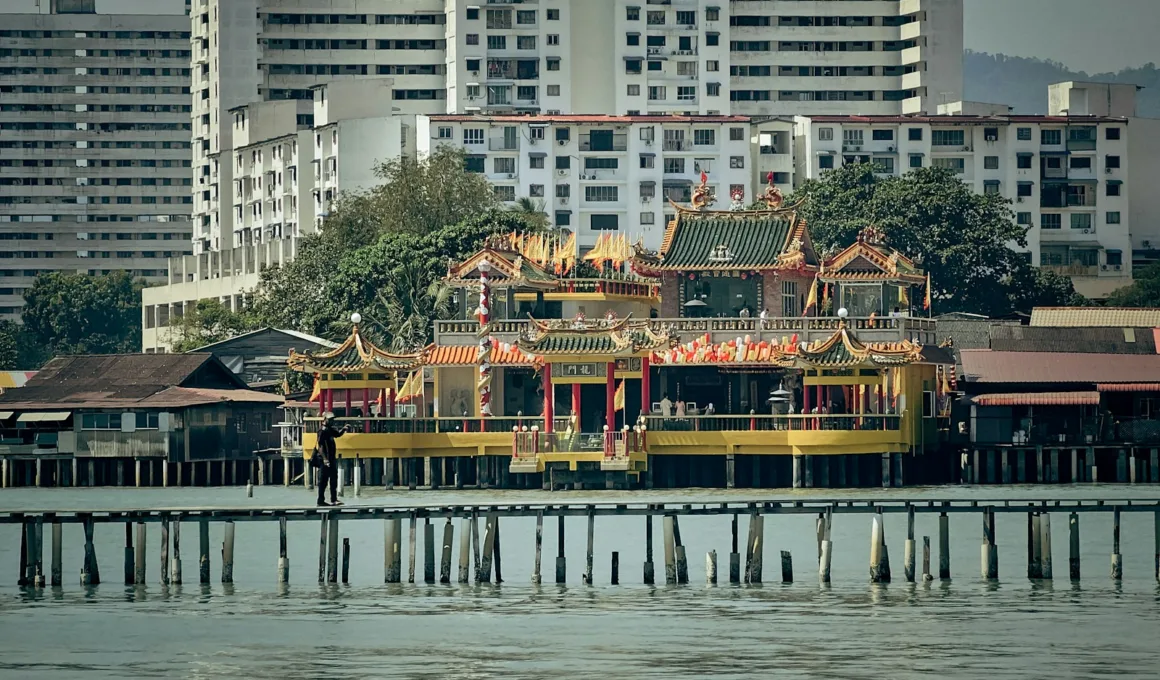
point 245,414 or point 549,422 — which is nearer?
point 549,422

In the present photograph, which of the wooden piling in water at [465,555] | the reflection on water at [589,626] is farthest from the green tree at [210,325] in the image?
the wooden piling in water at [465,555]

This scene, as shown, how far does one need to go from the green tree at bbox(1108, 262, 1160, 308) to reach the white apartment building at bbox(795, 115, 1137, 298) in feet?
44.3

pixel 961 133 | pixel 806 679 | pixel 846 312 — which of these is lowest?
pixel 806 679

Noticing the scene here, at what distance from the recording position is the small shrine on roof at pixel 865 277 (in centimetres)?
10606

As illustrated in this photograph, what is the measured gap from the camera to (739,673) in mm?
50562

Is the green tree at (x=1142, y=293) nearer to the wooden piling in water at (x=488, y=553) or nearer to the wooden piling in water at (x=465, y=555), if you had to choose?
the wooden piling in water at (x=488, y=553)

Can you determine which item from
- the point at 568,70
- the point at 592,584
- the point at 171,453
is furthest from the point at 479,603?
the point at 568,70

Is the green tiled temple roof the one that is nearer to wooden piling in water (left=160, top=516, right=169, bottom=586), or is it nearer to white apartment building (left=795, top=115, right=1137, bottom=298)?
wooden piling in water (left=160, top=516, right=169, bottom=586)

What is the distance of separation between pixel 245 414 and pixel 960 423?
103 ft

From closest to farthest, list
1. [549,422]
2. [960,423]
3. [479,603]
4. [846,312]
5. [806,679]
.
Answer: [806,679] → [479,603] → [549,422] → [846,312] → [960,423]

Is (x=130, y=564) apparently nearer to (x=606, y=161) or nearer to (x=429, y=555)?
(x=429, y=555)

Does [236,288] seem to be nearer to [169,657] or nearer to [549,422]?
[549,422]

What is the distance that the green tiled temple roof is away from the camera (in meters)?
107

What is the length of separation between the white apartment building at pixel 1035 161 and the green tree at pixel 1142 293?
13.5 meters
